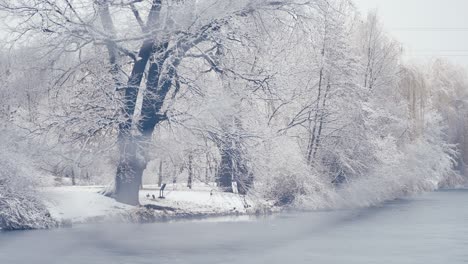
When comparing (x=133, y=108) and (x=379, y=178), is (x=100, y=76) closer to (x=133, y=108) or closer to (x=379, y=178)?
(x=133, y=108)

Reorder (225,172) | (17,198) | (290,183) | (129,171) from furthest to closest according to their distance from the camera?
(290,183), (225,172), (129,171), (17,198)

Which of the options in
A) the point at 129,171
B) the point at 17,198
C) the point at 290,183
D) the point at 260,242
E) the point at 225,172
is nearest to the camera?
the point at 260,242

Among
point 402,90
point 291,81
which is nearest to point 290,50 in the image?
point 291,81

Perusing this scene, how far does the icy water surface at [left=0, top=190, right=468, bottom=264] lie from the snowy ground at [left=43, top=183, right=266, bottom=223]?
105 centimetres

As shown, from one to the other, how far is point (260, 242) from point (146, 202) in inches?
270

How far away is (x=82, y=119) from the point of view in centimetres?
2397

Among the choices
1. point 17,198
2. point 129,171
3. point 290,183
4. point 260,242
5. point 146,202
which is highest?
point 129,171

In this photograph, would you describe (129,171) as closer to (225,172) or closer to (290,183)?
(225,172)

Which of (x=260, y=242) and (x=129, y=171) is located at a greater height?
(x=129, y=171)

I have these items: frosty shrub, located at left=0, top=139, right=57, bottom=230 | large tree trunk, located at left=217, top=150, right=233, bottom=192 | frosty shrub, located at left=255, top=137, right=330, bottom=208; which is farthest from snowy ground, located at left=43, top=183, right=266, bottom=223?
frosty shrub, located at left=255, top=137, right=330, bottom=208

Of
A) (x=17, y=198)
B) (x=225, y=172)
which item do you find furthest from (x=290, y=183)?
(x=17, y=198)

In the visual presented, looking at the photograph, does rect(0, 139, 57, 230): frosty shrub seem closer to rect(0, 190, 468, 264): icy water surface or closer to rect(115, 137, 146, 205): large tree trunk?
rect(0, 190, 468, 264): icy water surface

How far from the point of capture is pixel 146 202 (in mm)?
26688

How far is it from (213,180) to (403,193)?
48.8 ft
